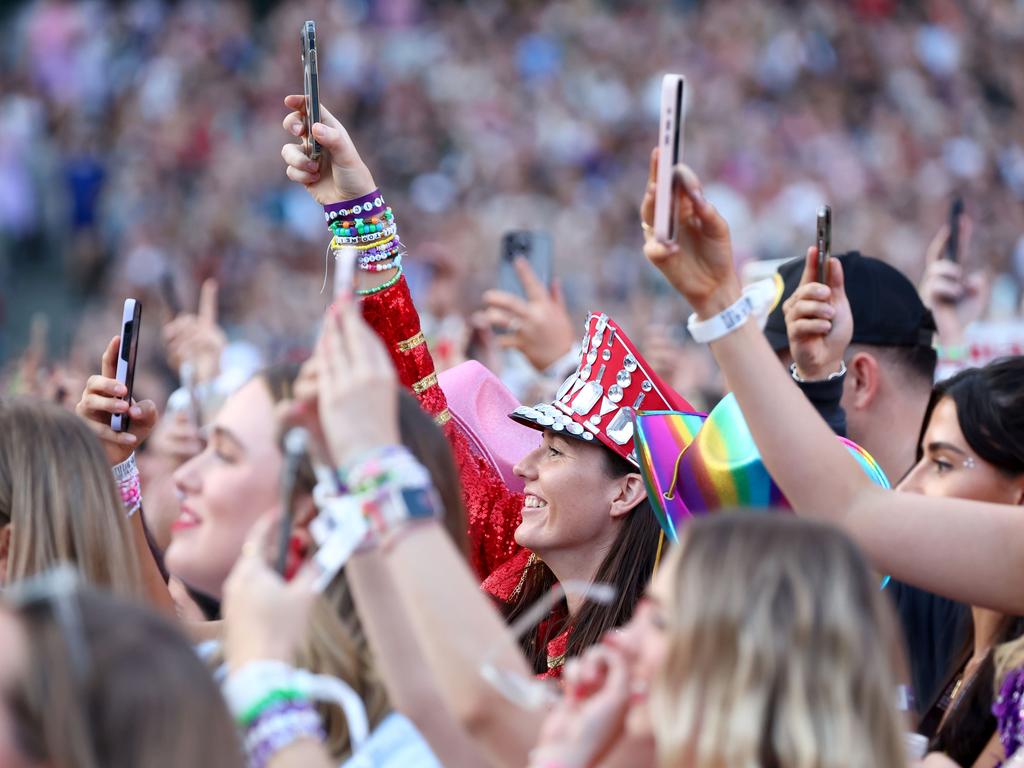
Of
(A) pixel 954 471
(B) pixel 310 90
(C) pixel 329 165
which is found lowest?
(A) pixel 954 471

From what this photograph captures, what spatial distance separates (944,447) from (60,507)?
1.70m

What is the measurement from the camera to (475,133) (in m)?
14.9

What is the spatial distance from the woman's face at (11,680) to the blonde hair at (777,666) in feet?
2.55

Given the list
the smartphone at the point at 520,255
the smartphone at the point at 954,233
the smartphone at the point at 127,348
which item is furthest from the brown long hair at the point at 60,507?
the smartphone at the point at 954,233

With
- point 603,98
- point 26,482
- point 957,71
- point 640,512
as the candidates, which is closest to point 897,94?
point 957,71

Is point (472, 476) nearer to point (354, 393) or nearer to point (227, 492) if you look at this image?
point (227, 492)

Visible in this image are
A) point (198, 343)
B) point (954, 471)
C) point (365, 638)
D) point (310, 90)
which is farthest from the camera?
point (198, 343)

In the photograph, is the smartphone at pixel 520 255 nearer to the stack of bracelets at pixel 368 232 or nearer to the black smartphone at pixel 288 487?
the stack of bracelets at pixel 368 232

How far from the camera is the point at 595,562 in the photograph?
12.6ft

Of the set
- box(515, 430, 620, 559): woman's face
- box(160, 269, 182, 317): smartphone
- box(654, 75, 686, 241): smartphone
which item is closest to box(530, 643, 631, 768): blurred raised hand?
box(654, 75, 686, 241): smartphone

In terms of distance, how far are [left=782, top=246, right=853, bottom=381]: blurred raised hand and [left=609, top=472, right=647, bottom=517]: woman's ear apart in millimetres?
533

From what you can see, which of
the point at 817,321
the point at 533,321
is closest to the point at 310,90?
the point at 817,321

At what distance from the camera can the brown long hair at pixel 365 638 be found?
2.57 meters

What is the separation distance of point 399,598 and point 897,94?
13.6 meters
